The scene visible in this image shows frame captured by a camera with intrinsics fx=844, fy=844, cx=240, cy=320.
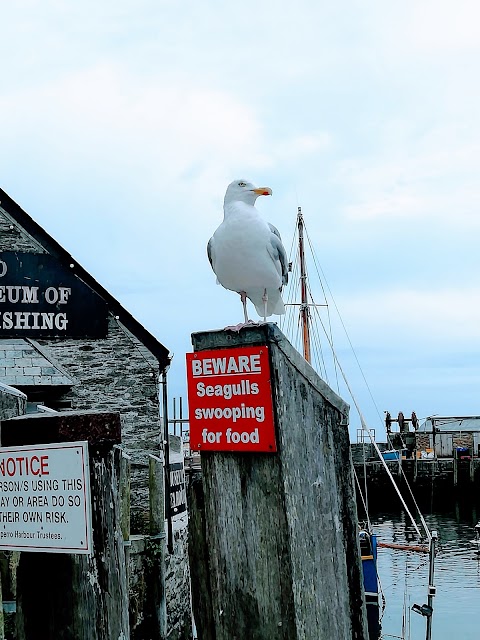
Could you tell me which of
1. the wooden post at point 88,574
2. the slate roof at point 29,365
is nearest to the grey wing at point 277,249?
the wooden post at point 88,574

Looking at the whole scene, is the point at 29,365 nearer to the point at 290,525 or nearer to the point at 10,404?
the point at 10,404

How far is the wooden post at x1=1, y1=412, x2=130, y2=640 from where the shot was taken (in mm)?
3242

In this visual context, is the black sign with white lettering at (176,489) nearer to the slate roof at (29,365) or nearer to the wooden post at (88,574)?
the slate roof at (29,365)

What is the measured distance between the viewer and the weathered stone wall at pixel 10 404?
12.4 feet

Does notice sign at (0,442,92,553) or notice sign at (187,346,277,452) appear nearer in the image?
notice sign at (187,346,277,452)

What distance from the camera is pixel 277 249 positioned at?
232 inches

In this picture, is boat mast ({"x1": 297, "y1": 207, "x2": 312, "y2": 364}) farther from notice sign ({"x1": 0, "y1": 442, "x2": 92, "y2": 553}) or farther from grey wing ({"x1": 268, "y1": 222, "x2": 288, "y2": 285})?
notice sign ({"x1": 0, "y1": 442, "x2": 92, "y2": 553})

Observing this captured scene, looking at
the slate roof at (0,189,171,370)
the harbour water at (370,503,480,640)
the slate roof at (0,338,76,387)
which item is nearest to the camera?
the slate roof at (0,338,76,387)

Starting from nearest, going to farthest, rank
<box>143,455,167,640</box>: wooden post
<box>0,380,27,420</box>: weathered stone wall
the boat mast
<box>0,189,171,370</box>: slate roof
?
<box>0,380,27,420</box>: weathered stone wall < <box>143,455,167,640</box>: wooden post < <box>0,189,171,370</box>: slate roof < the boat mast

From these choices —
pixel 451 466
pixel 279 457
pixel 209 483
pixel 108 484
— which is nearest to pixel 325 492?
pixel 279 457

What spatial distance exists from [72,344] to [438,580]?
1849cm

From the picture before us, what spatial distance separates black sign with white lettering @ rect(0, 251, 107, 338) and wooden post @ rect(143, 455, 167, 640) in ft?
9.40

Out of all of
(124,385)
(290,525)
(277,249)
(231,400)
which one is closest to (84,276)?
(124,385)

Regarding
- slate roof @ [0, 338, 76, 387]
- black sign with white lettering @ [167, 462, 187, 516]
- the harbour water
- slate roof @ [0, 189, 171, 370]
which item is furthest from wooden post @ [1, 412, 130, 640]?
the harbour water
